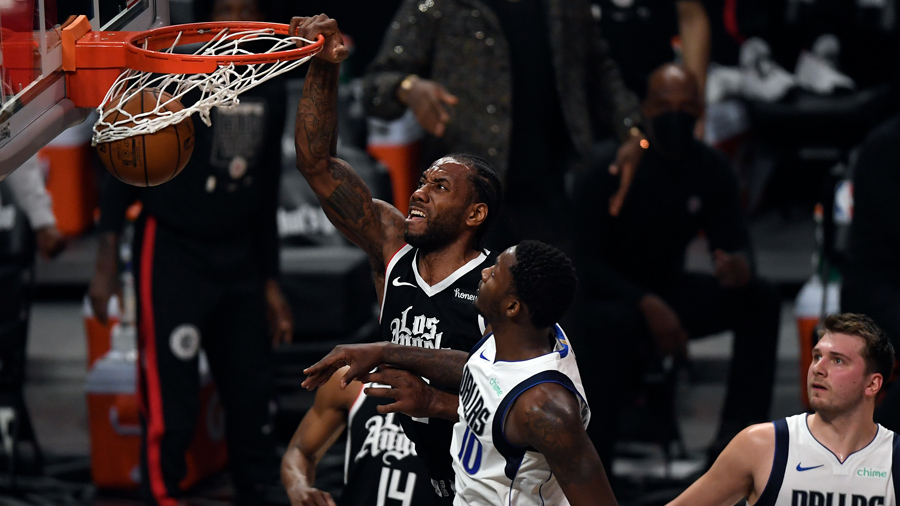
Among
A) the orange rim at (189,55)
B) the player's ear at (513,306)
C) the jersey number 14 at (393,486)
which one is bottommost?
the jersey number 14 at (393,486)

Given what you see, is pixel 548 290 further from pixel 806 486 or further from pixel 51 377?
pixel 51 377

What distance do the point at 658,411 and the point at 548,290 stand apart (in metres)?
3.31

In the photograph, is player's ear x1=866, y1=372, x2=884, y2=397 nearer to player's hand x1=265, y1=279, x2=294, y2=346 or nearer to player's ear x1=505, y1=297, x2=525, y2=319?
player's ear x1=505, y1=297, x2=525, y2=319

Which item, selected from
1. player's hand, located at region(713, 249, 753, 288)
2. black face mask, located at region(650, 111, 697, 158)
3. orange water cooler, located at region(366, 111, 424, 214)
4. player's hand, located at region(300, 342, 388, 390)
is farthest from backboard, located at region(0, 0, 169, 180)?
orange water cooler, located at region(366, 111, 424, 214)

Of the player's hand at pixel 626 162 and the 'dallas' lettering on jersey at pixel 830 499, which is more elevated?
the player's hand at pixel 626 162

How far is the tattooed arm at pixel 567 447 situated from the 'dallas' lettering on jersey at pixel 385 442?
97cm

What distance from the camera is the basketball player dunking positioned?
353 cm

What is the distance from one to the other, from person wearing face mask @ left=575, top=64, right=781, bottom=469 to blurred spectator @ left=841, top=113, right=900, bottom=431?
15.9 inches

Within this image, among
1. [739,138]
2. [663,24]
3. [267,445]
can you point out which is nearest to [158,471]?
[267,445]

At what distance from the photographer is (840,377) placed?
3.31 meters

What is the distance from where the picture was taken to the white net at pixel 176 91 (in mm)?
3428

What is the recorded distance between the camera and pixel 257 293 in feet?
17.4

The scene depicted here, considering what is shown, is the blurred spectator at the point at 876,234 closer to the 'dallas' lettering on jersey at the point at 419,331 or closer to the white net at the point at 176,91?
the 'dallas' lettering on jersey at the point at 419,331

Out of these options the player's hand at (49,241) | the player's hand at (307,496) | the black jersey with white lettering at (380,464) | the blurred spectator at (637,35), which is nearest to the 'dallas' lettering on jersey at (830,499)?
the black jersey with white lettering at (380,464)
